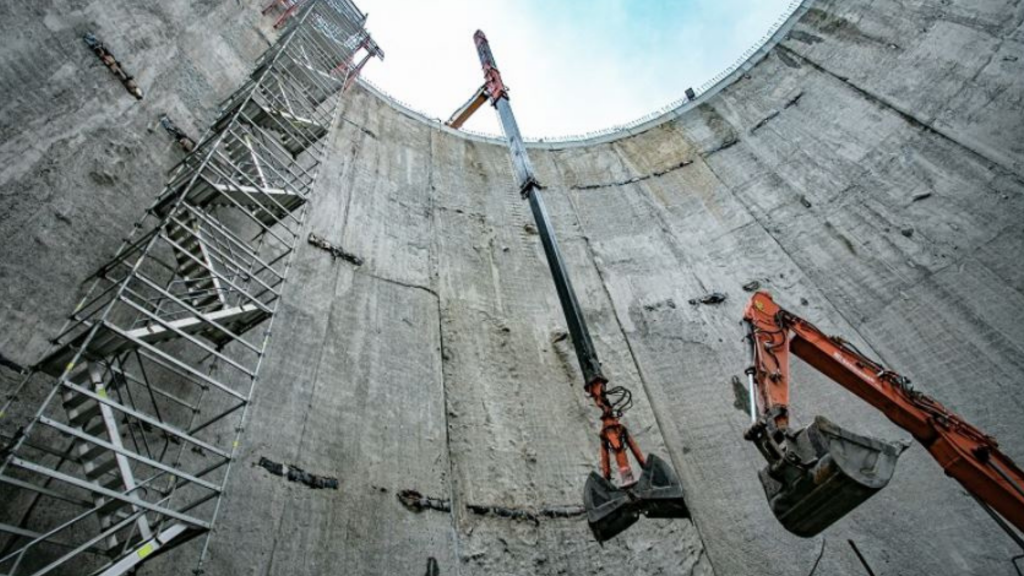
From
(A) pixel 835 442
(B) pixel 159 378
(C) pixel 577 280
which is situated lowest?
(A) pixel 835 442

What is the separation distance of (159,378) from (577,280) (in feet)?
34.1

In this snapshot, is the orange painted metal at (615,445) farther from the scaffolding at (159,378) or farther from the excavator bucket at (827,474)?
the scaffolding at (159,378)

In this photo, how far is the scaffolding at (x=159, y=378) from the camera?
5.08 m

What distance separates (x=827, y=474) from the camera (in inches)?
204

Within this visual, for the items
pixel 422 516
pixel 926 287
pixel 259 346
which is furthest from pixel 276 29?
pixel 926 287

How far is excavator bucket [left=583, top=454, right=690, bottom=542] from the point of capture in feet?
18.4

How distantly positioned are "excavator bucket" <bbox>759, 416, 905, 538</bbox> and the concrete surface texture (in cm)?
470

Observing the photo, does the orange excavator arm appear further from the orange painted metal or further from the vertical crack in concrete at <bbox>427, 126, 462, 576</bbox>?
the vertical crack in concrete at <bbox>427, 126, 462, 576</bbox>

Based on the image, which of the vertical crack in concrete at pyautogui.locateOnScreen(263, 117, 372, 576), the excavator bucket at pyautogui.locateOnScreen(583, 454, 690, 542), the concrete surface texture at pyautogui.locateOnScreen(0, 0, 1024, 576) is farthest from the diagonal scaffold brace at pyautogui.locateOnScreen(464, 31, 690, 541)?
the vertical crack in concrete at pyautogui.locateOnScreen(263, 117, 372, 576)

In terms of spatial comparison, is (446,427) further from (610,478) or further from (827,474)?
(827,474)

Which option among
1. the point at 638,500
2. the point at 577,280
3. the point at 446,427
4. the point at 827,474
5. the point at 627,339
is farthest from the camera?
the point at 577,280

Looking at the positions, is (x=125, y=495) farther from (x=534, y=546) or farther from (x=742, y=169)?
(x=742, y=169)

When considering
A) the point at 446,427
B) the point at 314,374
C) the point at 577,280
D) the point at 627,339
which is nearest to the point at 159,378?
the point at 314,374

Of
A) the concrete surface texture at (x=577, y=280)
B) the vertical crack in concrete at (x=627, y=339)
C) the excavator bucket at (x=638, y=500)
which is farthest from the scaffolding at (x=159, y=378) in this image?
the vertical crack in concrete at (x=627, y=339)
